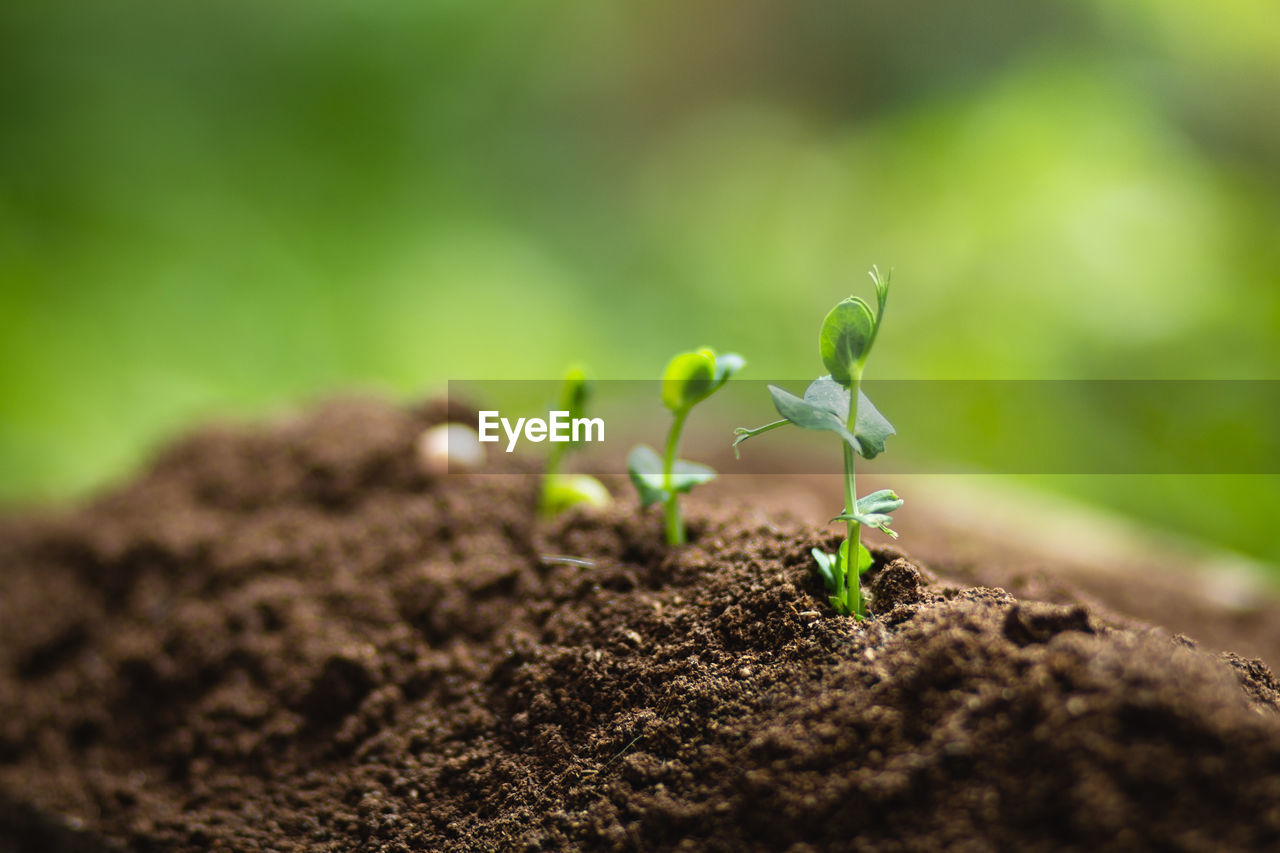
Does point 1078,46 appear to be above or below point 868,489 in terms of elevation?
above

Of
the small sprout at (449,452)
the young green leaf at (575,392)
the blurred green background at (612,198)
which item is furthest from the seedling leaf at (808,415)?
the blurred green background at (612,198)

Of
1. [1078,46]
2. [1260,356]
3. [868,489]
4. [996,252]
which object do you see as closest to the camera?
[868,489]

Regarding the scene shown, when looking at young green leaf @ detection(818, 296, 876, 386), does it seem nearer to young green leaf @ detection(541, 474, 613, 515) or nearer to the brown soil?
the brown soil

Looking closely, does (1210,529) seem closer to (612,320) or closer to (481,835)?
(612,320)

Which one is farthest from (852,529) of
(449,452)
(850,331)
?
(449,452)

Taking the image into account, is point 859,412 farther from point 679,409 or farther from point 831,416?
point 679,409

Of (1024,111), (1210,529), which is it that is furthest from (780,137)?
(1210,529)

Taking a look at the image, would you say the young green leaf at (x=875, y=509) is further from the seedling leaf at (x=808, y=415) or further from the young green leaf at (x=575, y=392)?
the young green leaf at (x=575, y=392)
